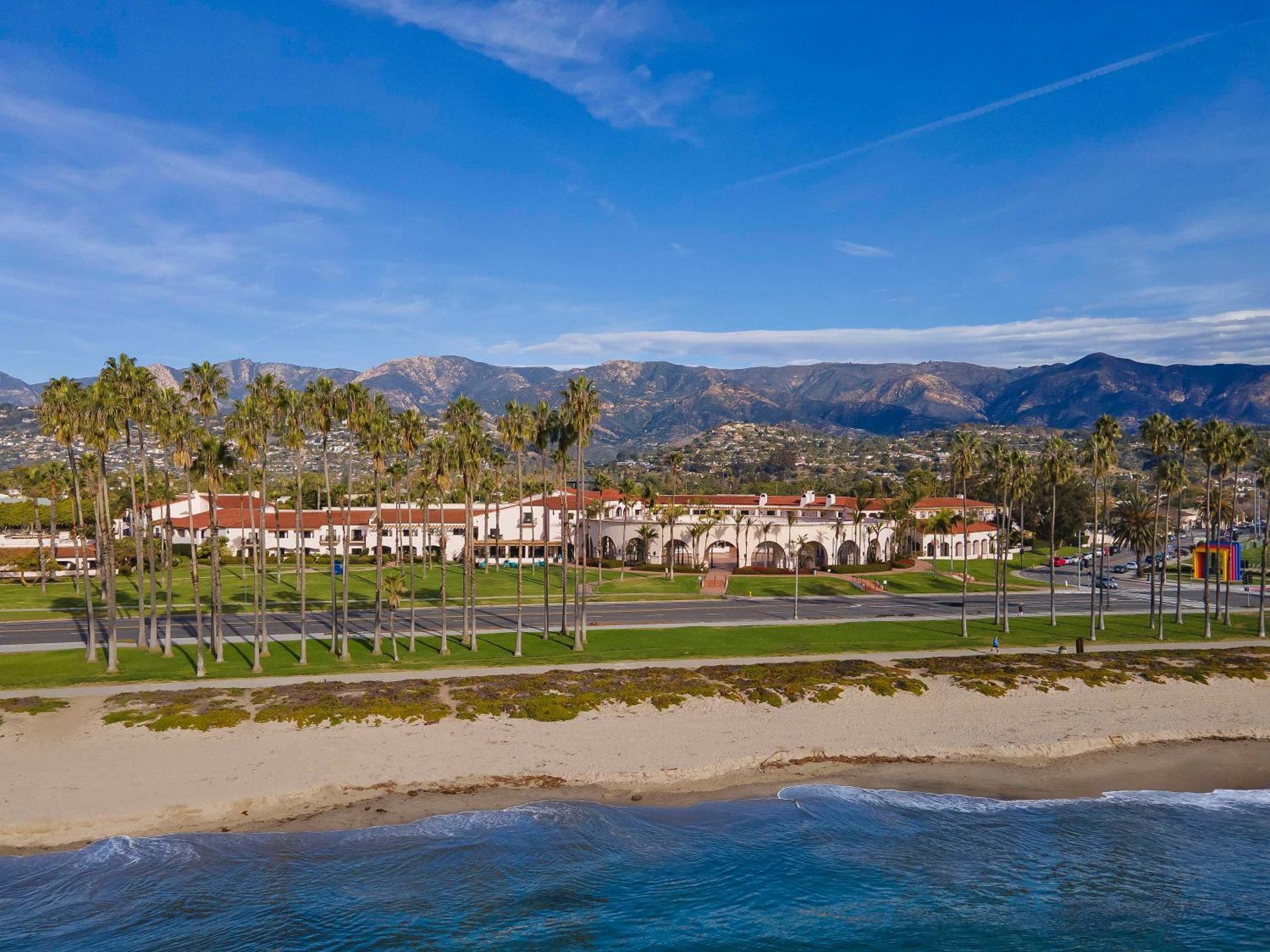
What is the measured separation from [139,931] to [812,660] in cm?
3689

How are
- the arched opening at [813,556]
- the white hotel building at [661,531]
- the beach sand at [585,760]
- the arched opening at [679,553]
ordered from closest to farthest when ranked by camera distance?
the beach sand at [585,760]
the white hotel building at [661,531]
the arched opening at [813,556]
the arched opening at [679,553]

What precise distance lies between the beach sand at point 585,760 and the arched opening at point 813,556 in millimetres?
63899

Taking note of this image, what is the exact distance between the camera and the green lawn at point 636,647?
4528 centimetres

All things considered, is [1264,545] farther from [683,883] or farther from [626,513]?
[683,883]

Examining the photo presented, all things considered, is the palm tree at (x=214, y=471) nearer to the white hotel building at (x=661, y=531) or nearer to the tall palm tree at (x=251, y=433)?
the tall palm tree at (x=251, y=433)

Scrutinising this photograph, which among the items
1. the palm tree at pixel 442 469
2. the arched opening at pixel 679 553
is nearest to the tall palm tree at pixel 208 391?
the palm tree at pixel 442 469

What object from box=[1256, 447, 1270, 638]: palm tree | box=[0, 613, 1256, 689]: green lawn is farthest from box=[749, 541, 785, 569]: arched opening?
box=[1256, 447, 1270, 638]: palm tree

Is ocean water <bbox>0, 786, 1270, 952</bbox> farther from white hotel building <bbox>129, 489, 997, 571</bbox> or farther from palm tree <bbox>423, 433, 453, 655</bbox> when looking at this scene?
white hotel building <bbox>129, 489, 997, 571</bbox>

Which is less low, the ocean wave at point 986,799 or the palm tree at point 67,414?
the palm tree at point 67,414

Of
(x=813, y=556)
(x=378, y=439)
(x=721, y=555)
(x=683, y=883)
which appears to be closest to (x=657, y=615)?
(x=378, y=439)

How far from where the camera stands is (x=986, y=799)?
108 ft

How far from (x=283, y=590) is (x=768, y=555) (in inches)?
2295

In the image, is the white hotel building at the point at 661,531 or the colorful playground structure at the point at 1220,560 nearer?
the colorful playground structure at the point at 1220,560

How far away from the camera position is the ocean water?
23594 millimetres
